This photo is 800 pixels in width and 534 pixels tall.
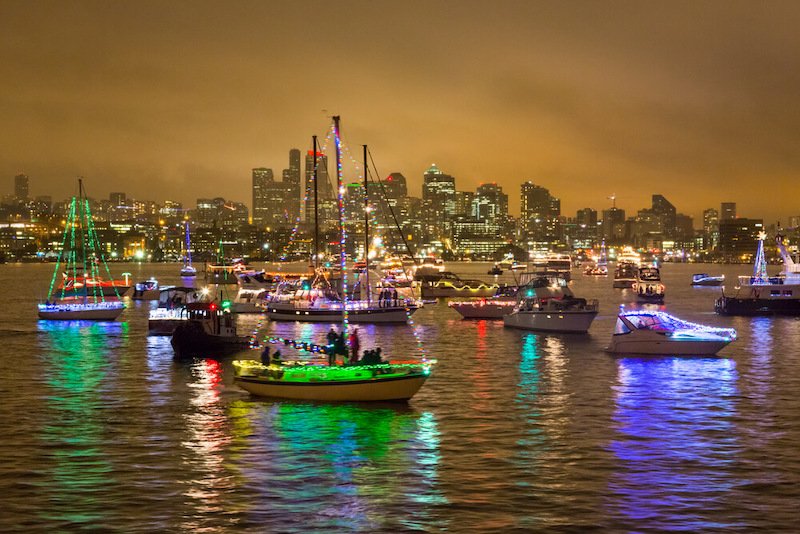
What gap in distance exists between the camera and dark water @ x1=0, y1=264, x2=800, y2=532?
925 inches

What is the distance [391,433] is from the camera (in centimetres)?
3278

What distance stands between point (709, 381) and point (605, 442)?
1677cm

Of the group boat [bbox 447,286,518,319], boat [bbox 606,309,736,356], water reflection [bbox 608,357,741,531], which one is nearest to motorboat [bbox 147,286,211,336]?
boat [bbox 447,286,518,319]

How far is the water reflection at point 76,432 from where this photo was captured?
24.3m

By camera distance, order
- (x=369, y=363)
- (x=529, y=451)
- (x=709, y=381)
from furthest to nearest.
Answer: (x=709, y=381) → (x=369, y=363) → (x=529, y=451)

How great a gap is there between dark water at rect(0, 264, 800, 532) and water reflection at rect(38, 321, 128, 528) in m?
0.10

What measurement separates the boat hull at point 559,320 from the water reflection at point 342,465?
3579 cm

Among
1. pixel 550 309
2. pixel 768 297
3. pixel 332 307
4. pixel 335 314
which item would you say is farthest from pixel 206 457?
pixel 768 297

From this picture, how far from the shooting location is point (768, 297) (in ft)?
313

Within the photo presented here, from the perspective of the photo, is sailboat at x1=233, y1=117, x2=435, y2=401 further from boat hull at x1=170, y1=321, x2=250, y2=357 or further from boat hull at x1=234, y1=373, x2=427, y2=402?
boat hull at x1=170, y1=321, x2=250, y2=357

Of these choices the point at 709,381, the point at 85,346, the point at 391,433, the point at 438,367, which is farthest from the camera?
the point at 85,346

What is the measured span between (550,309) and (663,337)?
706 inches

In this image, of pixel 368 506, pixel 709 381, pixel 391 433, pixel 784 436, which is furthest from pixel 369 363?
pixel 709 381

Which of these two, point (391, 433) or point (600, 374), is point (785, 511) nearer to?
point (391, 433)
